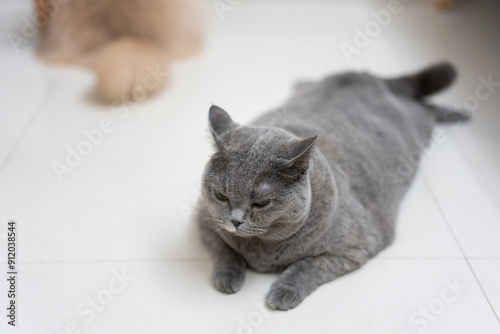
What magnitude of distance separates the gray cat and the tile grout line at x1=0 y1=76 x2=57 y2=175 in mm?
842

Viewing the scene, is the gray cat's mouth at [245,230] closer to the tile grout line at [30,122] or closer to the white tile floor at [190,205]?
the white tile floor at [190,205]

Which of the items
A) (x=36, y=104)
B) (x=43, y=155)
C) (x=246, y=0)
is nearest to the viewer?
(x=43, y=155)

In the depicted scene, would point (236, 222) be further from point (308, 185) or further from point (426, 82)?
point (426, 82)

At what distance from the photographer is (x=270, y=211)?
1395 mm

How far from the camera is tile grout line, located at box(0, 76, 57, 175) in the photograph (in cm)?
210

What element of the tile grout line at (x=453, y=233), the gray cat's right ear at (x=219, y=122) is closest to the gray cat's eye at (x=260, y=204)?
the gray cat's right ear at (x=219, y=122)

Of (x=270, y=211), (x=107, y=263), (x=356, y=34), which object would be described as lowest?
(x=356, y=34)

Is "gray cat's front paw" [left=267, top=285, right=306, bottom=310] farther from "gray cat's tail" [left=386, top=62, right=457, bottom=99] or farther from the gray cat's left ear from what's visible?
"gray cat's tail" [left=386, top=62, right=457, bottom=99]

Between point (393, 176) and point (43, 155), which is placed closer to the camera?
point (393, 176)

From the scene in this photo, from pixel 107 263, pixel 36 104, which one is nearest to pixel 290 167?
pixel 107 263

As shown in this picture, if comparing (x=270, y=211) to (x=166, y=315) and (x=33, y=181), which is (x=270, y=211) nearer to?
(x=166, y=315)

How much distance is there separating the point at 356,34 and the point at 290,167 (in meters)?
2.07

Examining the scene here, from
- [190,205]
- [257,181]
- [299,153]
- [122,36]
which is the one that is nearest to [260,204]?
[257,181]

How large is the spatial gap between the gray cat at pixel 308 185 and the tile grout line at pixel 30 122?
842mm
